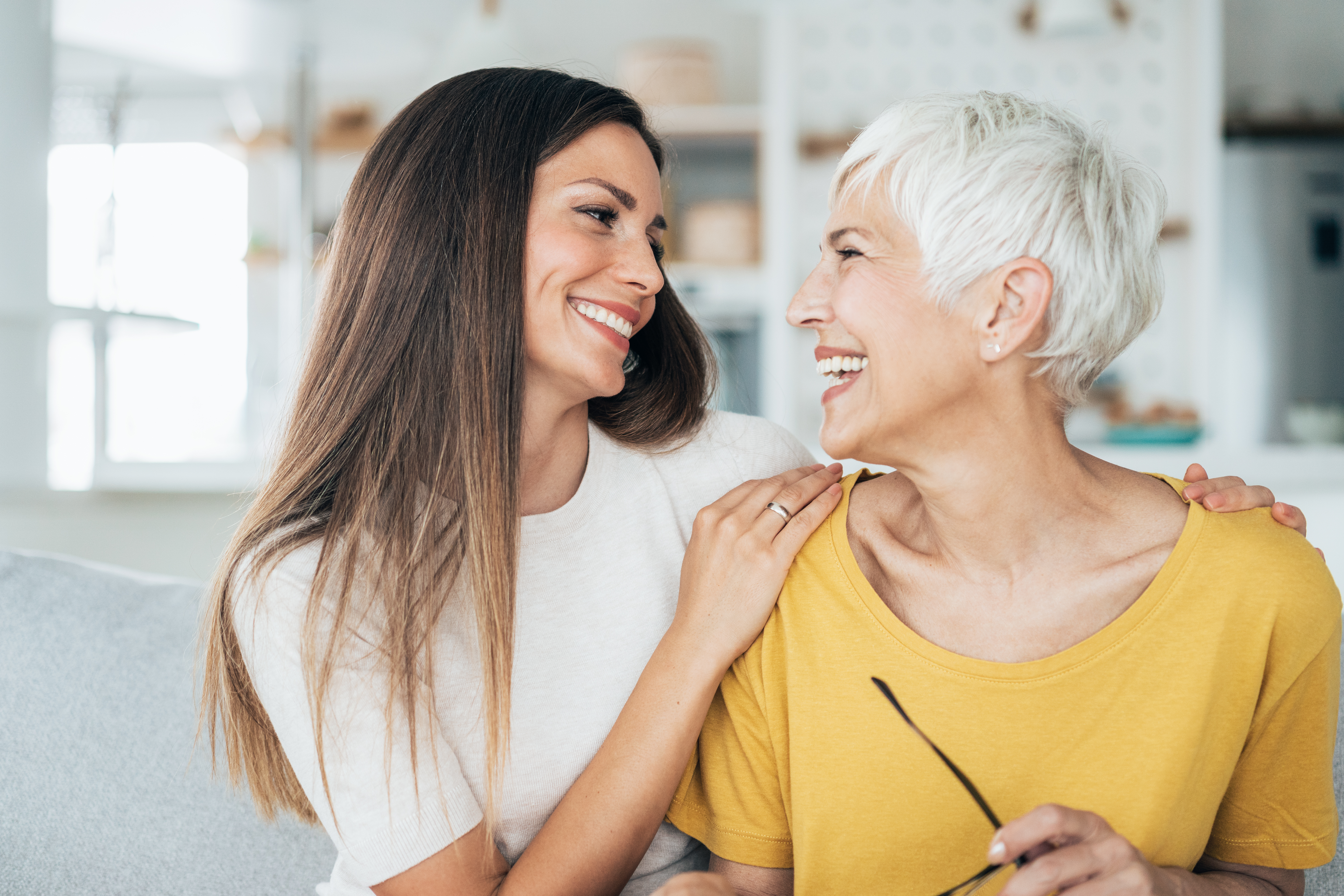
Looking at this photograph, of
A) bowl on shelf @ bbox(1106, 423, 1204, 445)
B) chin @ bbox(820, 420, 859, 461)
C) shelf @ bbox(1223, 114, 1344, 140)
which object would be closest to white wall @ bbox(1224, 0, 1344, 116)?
shelf @ bbox(1223, 114, 1344, 140)

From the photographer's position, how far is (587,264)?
1.28 meters

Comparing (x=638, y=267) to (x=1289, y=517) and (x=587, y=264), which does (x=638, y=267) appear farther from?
(x=1289, y=517)

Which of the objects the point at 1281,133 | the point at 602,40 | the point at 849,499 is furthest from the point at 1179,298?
the point at 849,499

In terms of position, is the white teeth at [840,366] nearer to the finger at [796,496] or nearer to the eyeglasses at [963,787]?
the finger at [796,496]

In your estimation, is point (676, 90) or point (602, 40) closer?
point (676, 90)

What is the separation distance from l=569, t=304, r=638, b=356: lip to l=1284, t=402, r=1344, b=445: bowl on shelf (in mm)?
3572

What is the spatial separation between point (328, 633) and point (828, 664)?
0.54m

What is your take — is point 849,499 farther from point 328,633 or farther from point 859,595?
point 328,633

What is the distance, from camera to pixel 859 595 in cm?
115

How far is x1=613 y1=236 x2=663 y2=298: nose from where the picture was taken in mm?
1318

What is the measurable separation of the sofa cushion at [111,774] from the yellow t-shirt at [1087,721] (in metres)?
0.77

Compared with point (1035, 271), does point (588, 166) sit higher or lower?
higher

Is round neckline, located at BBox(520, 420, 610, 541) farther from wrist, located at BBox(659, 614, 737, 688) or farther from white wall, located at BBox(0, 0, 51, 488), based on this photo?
white wall, located at BBox(0, 0, 51, 488)

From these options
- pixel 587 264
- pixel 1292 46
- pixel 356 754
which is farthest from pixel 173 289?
pixel 1292 46
